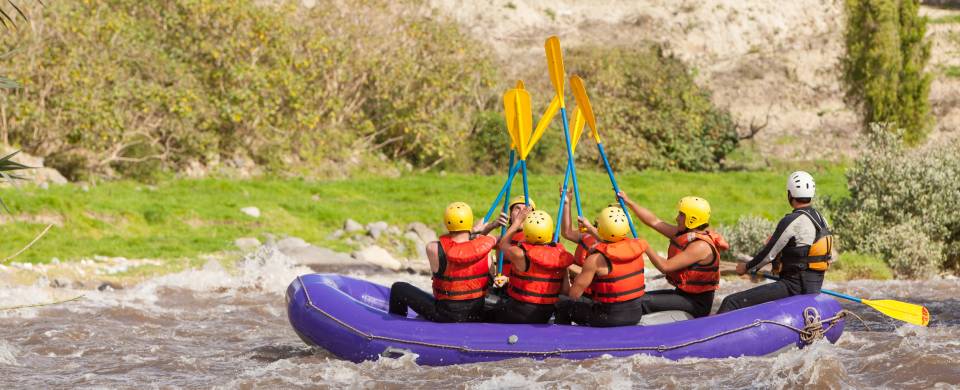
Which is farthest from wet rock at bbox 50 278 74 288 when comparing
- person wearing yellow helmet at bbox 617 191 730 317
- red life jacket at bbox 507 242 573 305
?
person wearing yellow helmet at bbox 617 191 730 317

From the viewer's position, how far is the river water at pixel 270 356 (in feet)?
23.8

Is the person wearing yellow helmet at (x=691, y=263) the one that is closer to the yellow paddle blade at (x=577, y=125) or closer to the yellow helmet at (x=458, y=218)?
the yellow helmet at (x=458, y=218)

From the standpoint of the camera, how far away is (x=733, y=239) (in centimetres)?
1416

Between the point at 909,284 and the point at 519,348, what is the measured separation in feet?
21.4

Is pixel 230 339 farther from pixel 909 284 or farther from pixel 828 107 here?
pixel 828 107

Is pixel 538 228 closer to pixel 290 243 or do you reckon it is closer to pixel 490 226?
pixel 490 226

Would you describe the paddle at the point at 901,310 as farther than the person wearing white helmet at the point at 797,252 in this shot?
Yes

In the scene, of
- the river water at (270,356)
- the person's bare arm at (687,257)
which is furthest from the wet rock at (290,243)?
the person's bare arm at (687,257)

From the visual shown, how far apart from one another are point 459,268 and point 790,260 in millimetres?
2255

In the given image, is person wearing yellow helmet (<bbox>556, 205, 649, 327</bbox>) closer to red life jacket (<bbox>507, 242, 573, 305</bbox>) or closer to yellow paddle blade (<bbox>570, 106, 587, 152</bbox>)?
red life jacket (<bbox>507, 242, 573, 305</bbox>)

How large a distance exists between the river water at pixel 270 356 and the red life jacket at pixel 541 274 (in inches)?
17.3

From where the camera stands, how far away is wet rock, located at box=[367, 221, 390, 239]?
14750mm

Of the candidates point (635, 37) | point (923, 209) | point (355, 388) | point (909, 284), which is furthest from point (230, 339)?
point (635, 37)

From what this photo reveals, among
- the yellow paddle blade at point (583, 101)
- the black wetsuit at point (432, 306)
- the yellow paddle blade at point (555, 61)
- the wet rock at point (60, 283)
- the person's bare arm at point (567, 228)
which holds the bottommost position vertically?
the wet rock at point (60, 283)
